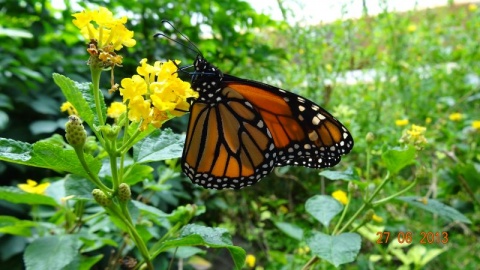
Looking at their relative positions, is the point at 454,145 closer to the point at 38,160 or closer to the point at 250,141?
the point at 250,141

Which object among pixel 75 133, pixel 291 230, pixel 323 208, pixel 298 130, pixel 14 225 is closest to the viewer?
pixel 75 133

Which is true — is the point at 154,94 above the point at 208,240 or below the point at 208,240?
above

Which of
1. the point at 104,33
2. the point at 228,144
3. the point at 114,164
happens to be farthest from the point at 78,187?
the point at 228,144

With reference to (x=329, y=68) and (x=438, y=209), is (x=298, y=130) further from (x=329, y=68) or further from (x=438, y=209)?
(x=329, y=68)

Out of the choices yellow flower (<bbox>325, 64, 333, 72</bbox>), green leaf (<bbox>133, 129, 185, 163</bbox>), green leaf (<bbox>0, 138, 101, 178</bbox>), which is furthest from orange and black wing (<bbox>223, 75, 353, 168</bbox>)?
yellow flower (<bbox>325, 64, 333, 72</bbox>)

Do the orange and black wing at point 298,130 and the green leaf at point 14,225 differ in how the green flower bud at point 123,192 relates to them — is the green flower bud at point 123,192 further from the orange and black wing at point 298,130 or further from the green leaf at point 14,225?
the orange and black wing at point 298,130

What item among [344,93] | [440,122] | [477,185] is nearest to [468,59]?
Result: [440,122]

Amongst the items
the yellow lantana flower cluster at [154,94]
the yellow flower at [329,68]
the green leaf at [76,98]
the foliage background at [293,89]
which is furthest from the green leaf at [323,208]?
the yellow flower at [329,68]
